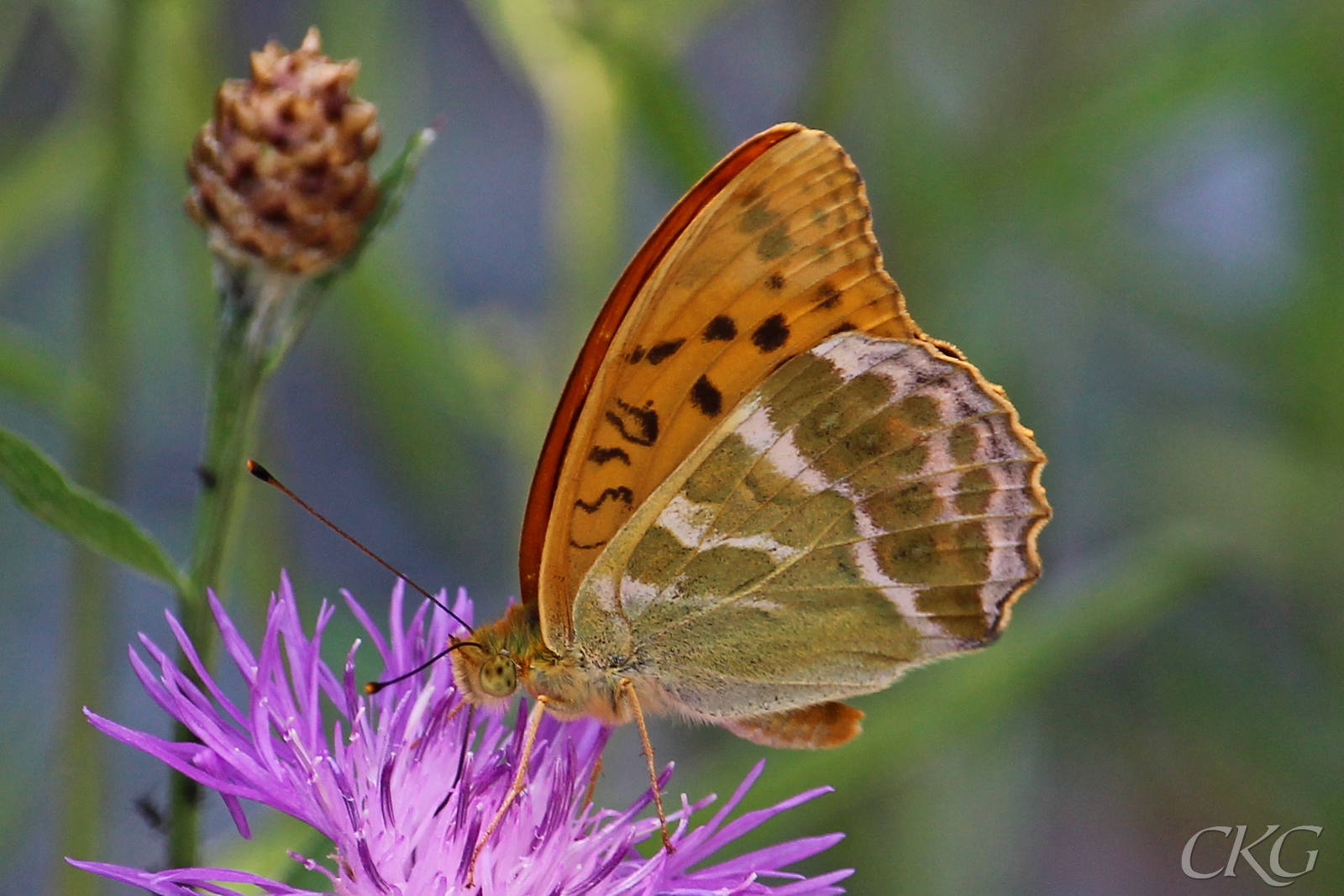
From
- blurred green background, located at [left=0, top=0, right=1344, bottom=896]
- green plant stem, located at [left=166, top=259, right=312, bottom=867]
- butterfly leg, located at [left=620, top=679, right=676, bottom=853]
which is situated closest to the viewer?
green plant stem, located at [left=166, top=259, right=312, bottom=867]

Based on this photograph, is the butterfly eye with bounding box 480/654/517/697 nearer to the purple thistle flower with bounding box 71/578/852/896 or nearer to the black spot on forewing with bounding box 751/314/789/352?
the purple thistle flower with bounding box 71/578/852/896

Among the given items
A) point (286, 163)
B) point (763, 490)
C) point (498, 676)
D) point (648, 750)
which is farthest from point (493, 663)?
point (286, 163)

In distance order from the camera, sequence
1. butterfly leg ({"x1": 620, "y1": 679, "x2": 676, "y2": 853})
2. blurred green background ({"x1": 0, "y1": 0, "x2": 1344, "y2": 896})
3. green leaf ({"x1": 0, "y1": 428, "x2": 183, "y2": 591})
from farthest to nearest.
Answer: blurred green background ({"x1": 0, "y1": 0, "x2": 1344, "y2": 896}), butterfly leg ({"x1": 620, "y1": 679, "x2": 676, "y2": 853}), green leaf ({"x1": 0, "y1": 428, "x2": 183, "y2": 591})

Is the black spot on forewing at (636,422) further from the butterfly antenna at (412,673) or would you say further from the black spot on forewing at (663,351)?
the butterfly antenna at (412,673)

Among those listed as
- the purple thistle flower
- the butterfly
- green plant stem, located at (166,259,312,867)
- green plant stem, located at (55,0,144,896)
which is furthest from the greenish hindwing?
green plant stem, located at (55,0,144,896)

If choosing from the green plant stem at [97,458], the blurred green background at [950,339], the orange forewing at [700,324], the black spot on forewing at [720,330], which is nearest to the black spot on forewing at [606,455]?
the orange forewing at [700,324]

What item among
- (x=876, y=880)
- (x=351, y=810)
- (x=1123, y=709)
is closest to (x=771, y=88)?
(x=1123, y=709)
